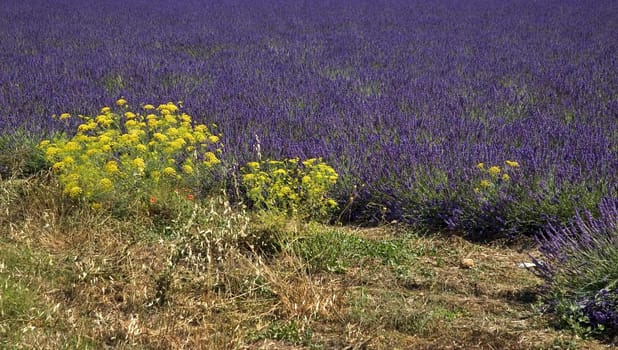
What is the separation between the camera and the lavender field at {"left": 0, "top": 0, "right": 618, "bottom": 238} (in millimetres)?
4715

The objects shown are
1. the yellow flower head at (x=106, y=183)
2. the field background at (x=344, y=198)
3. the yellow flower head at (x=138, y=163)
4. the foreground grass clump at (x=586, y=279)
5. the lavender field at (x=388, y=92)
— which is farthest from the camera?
the lavender field at (x=388, y=92)

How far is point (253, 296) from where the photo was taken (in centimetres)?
372

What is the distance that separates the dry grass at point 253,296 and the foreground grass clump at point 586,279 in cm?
10

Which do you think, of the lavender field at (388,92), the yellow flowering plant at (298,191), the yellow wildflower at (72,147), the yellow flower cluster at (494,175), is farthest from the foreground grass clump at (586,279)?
the yellow wildflower at (72,147)

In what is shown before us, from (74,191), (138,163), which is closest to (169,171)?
(138,163)

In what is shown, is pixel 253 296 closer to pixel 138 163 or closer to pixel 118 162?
pixel 138 163

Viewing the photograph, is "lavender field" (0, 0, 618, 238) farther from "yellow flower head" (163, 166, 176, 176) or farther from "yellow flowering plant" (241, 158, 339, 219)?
A: "yellow flower head" (163, 166, 176, 176)

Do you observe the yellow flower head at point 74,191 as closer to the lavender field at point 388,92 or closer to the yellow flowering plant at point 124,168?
the yellow flowering plant at point 124,168

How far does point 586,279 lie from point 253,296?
5.01 feet

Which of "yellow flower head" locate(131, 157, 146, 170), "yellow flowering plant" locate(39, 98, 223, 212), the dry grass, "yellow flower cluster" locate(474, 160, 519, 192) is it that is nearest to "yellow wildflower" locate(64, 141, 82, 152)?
"yellow flowering plant" locate(39, 98, 223, 212)

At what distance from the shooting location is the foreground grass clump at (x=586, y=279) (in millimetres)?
3184

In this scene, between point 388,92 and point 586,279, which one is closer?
point 586,279

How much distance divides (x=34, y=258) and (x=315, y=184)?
1.58 meters

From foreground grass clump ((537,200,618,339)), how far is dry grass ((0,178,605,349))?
102 millimetres
